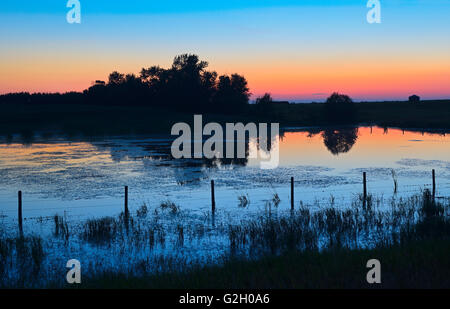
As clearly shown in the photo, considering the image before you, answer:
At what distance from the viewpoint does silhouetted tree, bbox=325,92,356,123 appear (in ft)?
383

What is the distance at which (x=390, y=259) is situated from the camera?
1097 centimetres

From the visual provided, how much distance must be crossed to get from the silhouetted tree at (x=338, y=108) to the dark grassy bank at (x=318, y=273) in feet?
355

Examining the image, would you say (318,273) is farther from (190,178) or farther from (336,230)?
(190,178)

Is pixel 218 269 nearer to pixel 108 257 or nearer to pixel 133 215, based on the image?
pixel 108 257

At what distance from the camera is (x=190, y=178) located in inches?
1259

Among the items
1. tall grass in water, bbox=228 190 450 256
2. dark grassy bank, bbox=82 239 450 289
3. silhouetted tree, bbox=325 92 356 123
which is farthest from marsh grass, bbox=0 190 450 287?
silhouetted tree, bbox=325 92 356 123

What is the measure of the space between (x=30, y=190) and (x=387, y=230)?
2100 cm

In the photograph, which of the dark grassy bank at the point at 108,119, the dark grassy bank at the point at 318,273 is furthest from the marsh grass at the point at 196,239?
the dark grassy bank at the point at 108,119

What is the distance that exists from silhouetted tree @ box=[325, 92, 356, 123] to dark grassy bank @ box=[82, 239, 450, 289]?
355 feet

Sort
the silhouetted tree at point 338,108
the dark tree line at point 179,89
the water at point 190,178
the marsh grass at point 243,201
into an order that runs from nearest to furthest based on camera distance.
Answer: the marsh grass at point 243,201 < the water at point 190,178 < the silhouetted tree at point 338,108 < the dark tree line at point 179,89

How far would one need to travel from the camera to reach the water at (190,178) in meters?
23.4

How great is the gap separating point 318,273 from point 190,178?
2232 centimetres

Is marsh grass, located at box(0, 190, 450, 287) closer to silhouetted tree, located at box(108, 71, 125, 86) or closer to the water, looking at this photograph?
the water

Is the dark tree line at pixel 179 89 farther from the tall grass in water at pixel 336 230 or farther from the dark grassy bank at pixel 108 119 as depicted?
the tall grass in water at pixel 336 230
